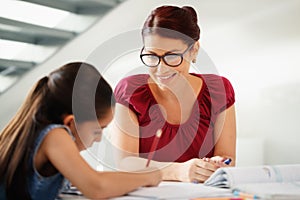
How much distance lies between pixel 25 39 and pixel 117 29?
55 cm

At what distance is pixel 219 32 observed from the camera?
303 centimetres

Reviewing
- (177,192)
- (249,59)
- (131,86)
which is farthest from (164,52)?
(249,59)

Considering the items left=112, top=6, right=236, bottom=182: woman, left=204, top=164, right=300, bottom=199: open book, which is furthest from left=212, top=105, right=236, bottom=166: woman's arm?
left=204, top=164, right=300, bottom=199: open book

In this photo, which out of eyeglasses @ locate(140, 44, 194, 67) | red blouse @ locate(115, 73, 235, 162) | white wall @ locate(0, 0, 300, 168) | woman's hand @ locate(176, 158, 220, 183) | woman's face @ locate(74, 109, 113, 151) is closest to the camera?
woman's face @ locate(74, 109, 113, 151)

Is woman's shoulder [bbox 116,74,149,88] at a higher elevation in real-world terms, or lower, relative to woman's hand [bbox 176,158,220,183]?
higher

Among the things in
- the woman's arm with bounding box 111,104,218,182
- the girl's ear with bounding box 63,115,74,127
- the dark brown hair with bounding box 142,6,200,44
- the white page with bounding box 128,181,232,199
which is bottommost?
the white page with bounding box 128,181,232,199

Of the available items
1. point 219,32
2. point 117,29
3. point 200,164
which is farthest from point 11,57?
point 200,164

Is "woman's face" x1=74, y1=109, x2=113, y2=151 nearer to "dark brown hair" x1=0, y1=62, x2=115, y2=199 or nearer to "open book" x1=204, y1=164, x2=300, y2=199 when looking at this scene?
"dark brown hair" x1=0, y1=62, x2=115, y2=199

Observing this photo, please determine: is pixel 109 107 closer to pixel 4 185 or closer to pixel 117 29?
pixel 4 185

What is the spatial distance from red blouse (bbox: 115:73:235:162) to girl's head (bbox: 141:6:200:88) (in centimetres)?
10

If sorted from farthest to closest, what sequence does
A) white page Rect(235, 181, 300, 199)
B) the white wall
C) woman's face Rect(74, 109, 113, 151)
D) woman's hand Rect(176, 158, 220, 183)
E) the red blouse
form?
the white wall < the red blouse < woman's hand Rect(176, 158, 220, 183) < woman's face Rect(74, 109, 113, 151) < white page Rect(235, 181, 300, 199)

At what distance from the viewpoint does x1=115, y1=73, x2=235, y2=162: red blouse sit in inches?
67.5

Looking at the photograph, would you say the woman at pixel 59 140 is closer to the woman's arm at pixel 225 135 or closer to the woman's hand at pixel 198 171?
the woman's hand at pixel 198 171

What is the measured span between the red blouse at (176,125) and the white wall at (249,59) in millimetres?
1011
